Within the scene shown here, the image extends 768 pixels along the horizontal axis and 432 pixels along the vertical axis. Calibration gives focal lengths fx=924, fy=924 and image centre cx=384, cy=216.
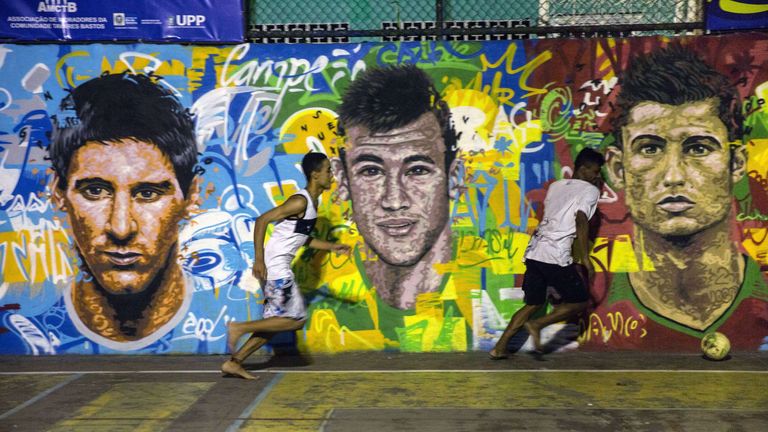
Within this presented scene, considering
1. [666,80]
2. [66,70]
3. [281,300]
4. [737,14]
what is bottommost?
[281,300]

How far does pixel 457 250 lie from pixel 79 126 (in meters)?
3.85

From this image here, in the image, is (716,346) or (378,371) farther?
(716,346)

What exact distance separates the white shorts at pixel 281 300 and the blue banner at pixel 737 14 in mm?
4740

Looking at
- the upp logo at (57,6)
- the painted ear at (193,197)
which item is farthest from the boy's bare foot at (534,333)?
the upp logo at (57,6)

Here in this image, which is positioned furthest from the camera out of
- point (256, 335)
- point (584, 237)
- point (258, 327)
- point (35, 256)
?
point (35, 256)

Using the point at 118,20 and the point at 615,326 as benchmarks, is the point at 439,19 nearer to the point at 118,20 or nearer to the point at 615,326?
the point at 118,20

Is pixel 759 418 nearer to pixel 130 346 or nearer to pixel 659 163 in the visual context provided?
pixel 659 163

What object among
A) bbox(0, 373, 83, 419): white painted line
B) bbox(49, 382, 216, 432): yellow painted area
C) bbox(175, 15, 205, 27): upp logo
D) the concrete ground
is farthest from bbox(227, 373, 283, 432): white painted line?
bbox(175, 15, 205, 27): upp logo

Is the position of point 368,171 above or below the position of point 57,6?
below

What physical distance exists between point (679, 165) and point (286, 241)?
3815 millimetres

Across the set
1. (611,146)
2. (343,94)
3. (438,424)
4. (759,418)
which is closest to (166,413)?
(438,424)

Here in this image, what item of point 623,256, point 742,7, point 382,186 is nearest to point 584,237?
point 623,256

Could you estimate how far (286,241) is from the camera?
312 inches

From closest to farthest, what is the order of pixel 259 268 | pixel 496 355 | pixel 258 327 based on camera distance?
pixel 259 268 < pixel 258 327 < pixel 496 355
